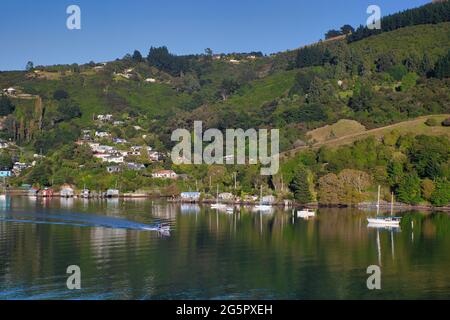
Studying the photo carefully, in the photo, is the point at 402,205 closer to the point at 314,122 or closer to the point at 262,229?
the point at 262,229

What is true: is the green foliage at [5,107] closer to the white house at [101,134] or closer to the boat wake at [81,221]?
the white house at [101,134]

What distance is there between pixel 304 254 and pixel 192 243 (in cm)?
723

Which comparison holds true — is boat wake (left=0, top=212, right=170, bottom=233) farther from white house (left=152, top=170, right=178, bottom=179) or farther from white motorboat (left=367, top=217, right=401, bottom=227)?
white house (left=152, top=170, right=178, bottom=179)

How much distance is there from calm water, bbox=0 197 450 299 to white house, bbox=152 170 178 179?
2947cm

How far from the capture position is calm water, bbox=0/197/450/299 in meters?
27.2

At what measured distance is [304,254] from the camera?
117 feet

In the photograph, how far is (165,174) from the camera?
86.1 m

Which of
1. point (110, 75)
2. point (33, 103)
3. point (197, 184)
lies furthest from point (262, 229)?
point (110, 75)

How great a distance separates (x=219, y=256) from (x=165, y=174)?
51634 millimetres

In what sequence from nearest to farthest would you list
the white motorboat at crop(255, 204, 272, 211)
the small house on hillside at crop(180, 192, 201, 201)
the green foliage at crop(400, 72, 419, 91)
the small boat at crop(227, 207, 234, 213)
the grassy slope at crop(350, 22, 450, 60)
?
the small boat at crop(227, 207, 234, 213)
the white motorboat at crop(255, 204, 272, 211)
the small house on hillside at crop(180, 192, 201, 201)
the green foliage at crop(400, 72, 419, 91)
the grassy slope at crop(350, 22, 450, 60)

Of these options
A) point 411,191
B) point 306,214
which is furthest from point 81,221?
point 411,191

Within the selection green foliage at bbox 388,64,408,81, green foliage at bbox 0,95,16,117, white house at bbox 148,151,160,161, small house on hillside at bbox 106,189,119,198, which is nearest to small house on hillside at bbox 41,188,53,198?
small house on hillside at bbox 106,189,119,198

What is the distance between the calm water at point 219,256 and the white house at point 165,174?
96.7ft

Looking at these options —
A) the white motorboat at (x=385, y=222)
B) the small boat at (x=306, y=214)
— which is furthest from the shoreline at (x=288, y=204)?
the white motorboat at (x=385, y=222)
